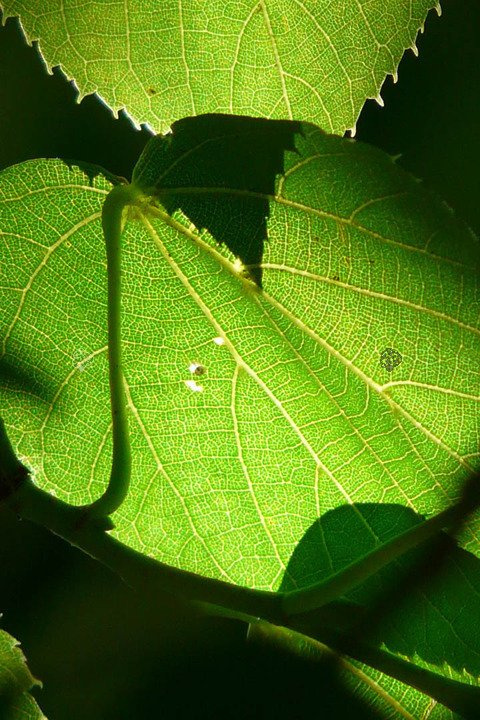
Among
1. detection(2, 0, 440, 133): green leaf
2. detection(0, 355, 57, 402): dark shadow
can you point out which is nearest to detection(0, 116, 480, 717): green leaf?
detection(0, 355, 57, 402): dark shadow

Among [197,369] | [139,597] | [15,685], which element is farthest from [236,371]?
[15,685]

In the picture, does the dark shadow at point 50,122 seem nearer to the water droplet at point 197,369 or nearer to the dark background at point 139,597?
the dark background at point 139,597

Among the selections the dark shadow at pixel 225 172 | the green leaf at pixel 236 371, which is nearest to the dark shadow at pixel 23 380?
the green leaf at pixel 236 371

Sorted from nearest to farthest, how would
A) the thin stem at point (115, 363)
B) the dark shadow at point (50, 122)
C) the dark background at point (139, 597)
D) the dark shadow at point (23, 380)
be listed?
1. the dark background at point (139, 597)
2. the thin stem at point (115, 363)
3. the dark shadow at point (23, 380)
4. the dark shadow at point (50, 122)

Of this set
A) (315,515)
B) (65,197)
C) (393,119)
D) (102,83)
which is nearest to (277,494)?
(315,515)

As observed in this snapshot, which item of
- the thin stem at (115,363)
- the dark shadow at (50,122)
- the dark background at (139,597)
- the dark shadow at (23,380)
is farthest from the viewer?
the dark shadow at (50,122)

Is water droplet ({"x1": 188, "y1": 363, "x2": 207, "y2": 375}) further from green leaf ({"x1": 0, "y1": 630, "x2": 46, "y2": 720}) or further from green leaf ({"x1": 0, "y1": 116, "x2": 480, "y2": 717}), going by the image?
green leaf ({"x1": 0, "y1": 630, "x2": 46, "y2": 720})

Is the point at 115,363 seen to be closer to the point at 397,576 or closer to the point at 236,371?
the point at 236,371
